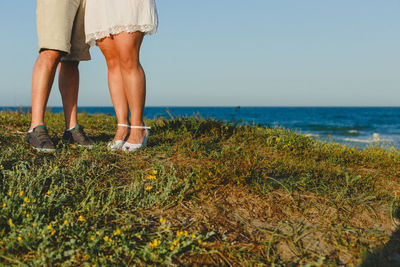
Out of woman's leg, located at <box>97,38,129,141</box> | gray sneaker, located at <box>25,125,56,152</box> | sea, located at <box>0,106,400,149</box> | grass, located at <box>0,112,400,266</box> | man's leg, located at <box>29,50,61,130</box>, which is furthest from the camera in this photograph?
sea, located at <box>0,106,400,149</box>

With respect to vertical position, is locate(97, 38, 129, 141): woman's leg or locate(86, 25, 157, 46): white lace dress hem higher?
locate(86, 25, 157, 46): white lace dress hem

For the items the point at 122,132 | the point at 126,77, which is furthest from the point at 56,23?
the point at 122,132

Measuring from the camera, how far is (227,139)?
390 centimetres

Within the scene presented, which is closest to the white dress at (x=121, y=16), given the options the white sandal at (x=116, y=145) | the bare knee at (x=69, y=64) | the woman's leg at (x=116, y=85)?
the woman's leg at (x=116, y=85)

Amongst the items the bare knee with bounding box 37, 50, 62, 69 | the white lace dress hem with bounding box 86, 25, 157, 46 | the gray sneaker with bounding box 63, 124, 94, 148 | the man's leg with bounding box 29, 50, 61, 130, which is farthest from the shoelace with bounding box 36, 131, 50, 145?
the white lace dress hem with bounding box 86, 25, 157, 46

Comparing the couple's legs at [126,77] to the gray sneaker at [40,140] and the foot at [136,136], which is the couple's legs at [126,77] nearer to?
the foot at [136,136]

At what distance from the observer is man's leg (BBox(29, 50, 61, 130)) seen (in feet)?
9.36

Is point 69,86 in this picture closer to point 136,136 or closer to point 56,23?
point 56,23

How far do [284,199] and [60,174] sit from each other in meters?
1.69

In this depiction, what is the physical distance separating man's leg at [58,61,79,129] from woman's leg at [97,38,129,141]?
466 mm

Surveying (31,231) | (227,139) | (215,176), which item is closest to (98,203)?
(31,231)

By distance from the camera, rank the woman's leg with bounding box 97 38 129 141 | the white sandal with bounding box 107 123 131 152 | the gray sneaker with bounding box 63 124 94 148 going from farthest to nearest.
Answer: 1. the gray sneaker with bounding box 63 124 94 148
2. the woman's leg with bounding box 97 38 129 141
3. the white sandal with bounding box 107 123 131 152

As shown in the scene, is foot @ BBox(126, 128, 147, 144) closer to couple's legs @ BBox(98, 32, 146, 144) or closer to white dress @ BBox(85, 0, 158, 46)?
couple's legs @ BBox(98, 32, 146, 144)

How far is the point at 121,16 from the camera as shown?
2.85 meters
